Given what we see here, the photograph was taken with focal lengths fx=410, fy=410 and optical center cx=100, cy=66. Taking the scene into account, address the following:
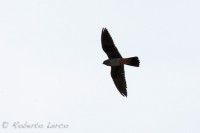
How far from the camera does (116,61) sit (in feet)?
58.6

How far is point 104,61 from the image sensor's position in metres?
18.7

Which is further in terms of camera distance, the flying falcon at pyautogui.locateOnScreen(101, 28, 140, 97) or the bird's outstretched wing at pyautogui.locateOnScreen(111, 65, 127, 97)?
the bird's outstretched wing at pyautogui.locateOnScreen(111, 65, 127, 97)

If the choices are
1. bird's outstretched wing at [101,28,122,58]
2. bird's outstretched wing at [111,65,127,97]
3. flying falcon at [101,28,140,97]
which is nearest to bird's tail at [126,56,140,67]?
flying falcon at [101,28,140,97]

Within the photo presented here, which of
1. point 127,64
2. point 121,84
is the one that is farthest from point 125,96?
point 127,64

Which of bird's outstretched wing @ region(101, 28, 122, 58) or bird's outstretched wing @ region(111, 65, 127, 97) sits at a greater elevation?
bird's outstretched wing @ region(101, 28, 122, 58)

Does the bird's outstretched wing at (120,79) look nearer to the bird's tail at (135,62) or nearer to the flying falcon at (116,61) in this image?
the flying falcon at (116,61)

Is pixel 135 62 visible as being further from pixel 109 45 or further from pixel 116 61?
pixel 109 45

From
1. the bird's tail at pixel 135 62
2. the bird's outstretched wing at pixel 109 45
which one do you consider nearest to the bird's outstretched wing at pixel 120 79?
the bird's outstretched wing at pixel 109 45

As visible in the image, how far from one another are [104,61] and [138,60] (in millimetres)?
2242

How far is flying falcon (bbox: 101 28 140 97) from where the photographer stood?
17.7 metres

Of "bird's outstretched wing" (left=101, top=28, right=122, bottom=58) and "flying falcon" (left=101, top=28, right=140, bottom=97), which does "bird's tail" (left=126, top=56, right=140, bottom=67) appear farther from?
"bird's outstretched wing" (left=101, top=28, right=122, bottom=58)

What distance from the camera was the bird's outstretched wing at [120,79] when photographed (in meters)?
18.5

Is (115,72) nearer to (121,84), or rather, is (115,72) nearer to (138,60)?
(121,84)

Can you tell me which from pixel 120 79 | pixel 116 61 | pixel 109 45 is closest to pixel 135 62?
pixel 116 61
